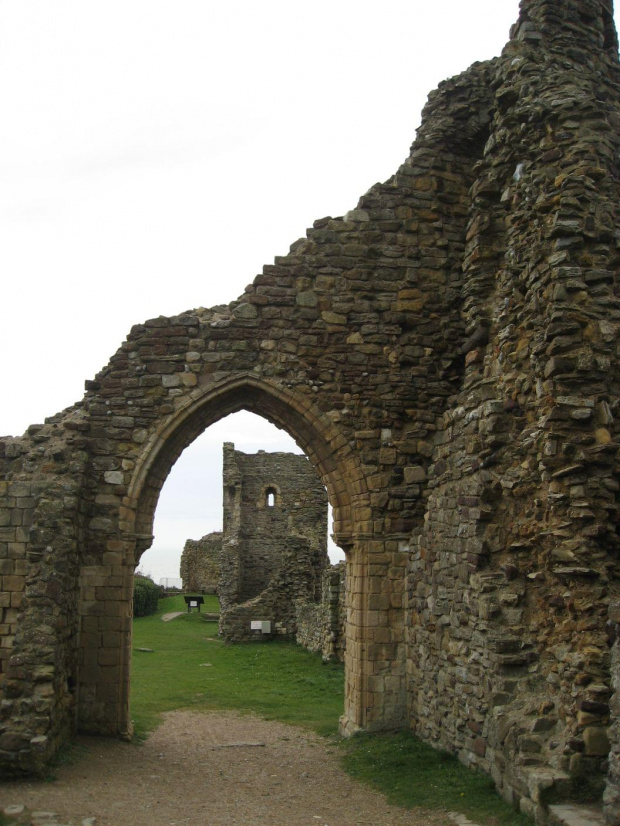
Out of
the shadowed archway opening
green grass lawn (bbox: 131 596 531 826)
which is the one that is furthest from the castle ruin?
the shadowed archway opening

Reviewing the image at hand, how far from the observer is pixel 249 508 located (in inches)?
1035

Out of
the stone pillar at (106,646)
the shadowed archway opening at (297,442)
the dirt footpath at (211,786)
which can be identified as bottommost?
the dirt footpath at (211,786)

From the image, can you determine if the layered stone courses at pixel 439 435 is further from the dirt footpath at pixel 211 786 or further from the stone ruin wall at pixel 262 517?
the stone ruin wall at pixel 262 517

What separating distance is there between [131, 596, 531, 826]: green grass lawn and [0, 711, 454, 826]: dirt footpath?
273 mm

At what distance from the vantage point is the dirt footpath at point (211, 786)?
261 inches

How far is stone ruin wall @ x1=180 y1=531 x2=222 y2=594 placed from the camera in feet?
112

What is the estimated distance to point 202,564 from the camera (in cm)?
3456

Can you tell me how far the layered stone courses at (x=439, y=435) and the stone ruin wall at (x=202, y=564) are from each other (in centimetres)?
2469

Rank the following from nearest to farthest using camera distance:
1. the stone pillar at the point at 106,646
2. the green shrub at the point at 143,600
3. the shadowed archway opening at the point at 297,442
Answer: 1. the stone pillar at the point at 106,646
2. the shadowed archway opening at the point at 297,442
3. the green shrub at the point at 143,600

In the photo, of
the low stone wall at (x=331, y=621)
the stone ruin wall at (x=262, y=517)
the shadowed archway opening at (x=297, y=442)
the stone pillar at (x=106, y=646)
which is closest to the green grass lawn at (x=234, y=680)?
the low stone wall at (x=331, y=621)

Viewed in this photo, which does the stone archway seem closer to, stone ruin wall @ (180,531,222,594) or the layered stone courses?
the layered stone courses

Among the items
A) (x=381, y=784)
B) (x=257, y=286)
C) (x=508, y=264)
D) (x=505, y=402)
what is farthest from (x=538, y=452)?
(x=257, y=286)

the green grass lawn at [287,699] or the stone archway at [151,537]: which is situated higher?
the stone archway at [151,537]

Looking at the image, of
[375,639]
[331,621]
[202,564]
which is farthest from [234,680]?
[202,564]
